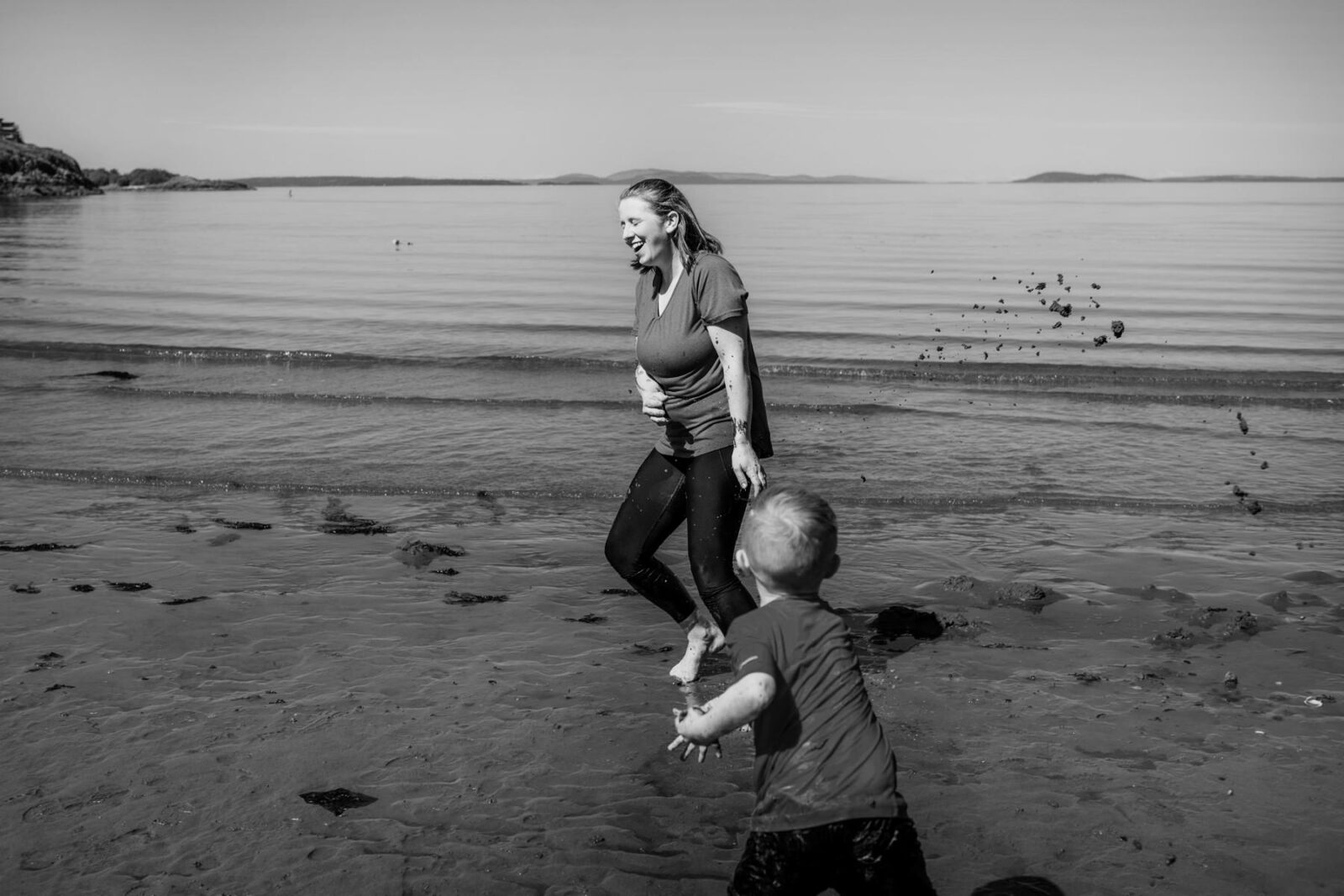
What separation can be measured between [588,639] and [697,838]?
6.70 feet

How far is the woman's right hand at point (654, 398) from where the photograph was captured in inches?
182

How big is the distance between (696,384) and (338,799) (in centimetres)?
209

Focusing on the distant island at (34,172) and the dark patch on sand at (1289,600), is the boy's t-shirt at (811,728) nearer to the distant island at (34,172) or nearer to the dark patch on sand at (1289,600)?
the dark patch on sand at (1289,600)

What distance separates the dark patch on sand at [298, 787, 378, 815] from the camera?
4031mm

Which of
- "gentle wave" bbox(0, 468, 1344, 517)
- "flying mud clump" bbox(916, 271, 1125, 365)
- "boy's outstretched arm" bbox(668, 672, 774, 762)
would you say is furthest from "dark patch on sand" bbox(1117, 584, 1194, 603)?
"flying mud clump" bbox(916, 271, 1125, 365)

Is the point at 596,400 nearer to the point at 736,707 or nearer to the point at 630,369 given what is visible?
the point at 630,369

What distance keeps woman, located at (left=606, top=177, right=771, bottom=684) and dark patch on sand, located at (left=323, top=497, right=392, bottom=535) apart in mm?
3586

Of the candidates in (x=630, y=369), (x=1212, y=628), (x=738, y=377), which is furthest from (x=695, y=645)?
(x=630, y=369)

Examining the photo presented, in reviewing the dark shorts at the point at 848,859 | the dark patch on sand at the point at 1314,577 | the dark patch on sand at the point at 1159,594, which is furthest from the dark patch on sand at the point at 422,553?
the dark patch on sand at the point at 1314,577

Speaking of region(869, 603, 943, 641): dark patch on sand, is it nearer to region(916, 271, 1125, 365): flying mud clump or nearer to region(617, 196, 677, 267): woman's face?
region(617, 196, 677, 267): woman's face

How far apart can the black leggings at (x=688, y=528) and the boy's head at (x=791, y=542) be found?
1589mm

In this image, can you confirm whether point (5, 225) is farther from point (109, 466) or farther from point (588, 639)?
point (588, 639)

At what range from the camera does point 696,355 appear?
14.7 ft

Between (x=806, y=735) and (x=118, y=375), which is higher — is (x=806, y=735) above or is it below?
above
